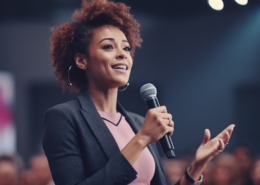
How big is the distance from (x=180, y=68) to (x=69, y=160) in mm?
4915

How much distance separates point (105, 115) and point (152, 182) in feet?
1.37

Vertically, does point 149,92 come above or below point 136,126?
above

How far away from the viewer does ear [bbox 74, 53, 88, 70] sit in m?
1.57

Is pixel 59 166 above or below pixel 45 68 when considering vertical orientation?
below

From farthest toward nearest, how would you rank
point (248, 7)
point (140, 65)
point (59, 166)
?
point (140, 65), point (248, 7), point (59, 166)

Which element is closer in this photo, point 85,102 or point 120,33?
point 85,102

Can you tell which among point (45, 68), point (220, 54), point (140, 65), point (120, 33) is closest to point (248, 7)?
point (220, 54)

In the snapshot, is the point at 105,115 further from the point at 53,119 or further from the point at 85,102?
the point at 53,119

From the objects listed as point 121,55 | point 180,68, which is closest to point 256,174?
point 121,55

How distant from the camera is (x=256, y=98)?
601 centimetres

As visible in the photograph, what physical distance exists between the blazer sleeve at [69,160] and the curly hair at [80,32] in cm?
39

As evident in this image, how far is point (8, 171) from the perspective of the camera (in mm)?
3482

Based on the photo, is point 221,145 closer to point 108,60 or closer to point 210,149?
point 210,149

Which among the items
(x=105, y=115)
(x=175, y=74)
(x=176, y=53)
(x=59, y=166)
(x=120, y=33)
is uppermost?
(x=176, y=53)
